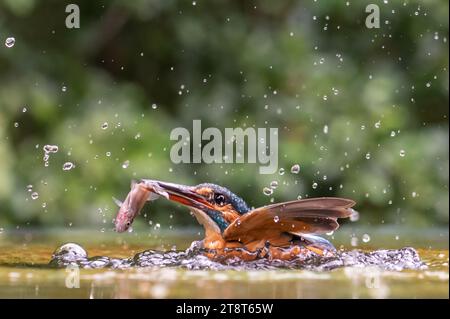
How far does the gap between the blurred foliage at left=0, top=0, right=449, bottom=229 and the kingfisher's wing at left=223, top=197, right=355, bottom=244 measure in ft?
6.48

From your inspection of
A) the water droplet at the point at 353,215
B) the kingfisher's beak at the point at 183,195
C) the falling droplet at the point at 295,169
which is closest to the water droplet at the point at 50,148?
the falling droplet at the point at 295,169

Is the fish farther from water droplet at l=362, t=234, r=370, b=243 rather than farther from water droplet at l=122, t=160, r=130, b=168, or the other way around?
water droplet at l=122, t=160, r=130, b=168

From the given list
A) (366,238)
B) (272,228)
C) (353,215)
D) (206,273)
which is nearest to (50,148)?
(366,238)

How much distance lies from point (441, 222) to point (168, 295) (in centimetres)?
322

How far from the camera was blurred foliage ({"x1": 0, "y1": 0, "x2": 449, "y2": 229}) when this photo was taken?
14.0 feet

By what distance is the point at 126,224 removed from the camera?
7.49 ft

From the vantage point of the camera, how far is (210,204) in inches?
88.4

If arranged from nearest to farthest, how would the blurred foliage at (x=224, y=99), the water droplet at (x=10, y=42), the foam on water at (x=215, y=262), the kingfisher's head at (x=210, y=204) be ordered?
the foam on water at (x=215, y=262), the kingfisher's head at (x=210, y=204), the blurred foliage at (x=224, y=99), the water droplet at (x=10, y=42)

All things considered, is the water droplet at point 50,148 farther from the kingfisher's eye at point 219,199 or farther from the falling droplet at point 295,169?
the kingfisher's eye at point 219,199

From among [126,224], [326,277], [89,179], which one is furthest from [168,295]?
[89,179]

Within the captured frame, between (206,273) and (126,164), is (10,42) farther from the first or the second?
(206,273)

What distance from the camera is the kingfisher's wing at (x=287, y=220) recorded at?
210cm

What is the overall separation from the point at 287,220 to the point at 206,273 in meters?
0.24

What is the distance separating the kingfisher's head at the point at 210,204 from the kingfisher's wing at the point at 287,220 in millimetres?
57
